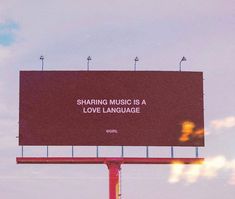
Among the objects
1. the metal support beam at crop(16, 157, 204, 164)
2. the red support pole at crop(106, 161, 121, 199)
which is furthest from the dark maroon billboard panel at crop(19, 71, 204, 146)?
the red support pole at crop(106, 161, 121, 199)

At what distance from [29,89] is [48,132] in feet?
5.47

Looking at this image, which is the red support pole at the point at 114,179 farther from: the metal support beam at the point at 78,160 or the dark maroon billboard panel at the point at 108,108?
the dark maroon billboard panel at the point at 108,108

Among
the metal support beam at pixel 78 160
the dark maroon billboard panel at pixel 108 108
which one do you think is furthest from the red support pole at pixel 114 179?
the dark maroon billboard panel at pixel 108 108

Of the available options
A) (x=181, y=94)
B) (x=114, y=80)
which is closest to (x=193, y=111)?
(x=181, y=94)

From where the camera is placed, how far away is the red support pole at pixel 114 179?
2655cm

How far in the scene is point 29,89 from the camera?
1087 inches

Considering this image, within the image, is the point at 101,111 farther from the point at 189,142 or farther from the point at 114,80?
the point at 189,142

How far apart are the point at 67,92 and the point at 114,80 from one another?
1.72 metres

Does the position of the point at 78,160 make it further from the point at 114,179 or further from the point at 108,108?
the point at 108,108

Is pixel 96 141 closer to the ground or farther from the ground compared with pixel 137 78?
closer to the ground

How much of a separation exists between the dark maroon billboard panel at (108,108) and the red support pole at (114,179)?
891 mm

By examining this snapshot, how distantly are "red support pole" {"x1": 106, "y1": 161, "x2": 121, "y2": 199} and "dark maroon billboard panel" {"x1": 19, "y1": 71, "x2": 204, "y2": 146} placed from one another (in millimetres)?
891

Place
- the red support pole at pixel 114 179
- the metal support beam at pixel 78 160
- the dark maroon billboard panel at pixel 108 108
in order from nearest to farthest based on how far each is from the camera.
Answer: the red support pole at pixel 114 179, the metal support beam at pixel 78 160, the dark maroon billboard panel at pixel 108 108

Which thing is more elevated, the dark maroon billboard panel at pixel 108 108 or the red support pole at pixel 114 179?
the dark maroon billboard panel at pixel 108 108
